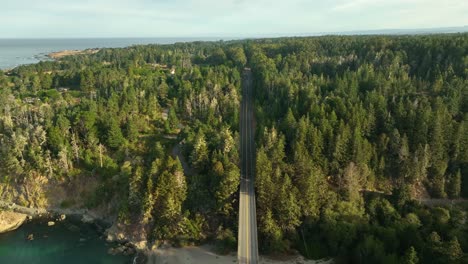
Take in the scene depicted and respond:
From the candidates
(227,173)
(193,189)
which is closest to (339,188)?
(227,173)

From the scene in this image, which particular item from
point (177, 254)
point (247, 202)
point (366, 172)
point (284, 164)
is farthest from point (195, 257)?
point (366, 172)

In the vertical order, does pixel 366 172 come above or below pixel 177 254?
above

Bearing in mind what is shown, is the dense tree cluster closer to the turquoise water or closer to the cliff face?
the turquoise water

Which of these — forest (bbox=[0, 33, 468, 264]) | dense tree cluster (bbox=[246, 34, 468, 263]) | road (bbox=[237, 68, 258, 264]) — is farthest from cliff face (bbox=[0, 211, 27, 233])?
dense tree cluster (bbox=[246, 34, 468, 263])

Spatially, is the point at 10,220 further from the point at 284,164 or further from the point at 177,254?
the point at 284,164

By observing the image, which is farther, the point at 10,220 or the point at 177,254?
the point at 10,220

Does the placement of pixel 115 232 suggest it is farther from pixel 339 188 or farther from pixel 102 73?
pixel 102 73
